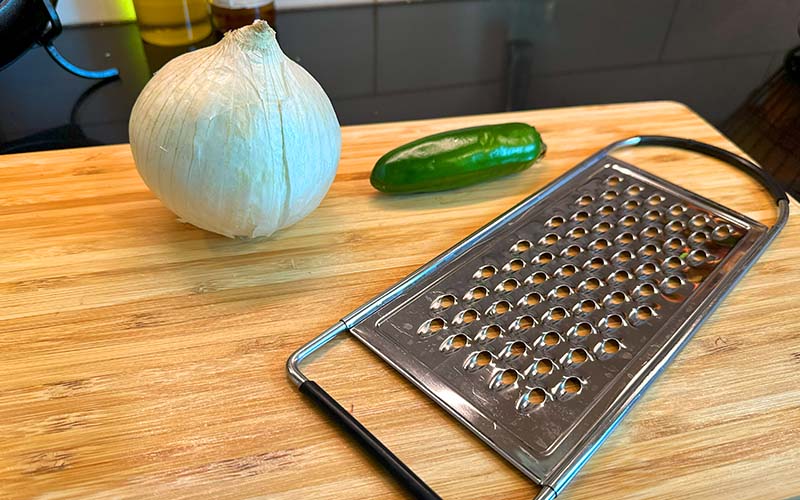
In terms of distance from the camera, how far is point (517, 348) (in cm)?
61

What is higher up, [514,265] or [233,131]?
[233,131]

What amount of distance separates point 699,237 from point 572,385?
0.98 feet

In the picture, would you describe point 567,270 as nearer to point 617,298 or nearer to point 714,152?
point 617,298

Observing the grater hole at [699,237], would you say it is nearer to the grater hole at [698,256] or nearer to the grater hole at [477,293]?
the grater hole at [698,256]

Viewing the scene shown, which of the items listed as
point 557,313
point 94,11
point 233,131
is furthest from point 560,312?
point 94,11

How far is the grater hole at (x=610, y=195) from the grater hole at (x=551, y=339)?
256 mm

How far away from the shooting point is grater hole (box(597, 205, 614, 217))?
2.55ft

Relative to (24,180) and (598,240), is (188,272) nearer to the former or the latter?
(24,180)

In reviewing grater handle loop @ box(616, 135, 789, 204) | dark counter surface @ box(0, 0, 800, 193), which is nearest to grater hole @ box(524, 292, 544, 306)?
grater handle loop @ box(616, 135, 789, 204)

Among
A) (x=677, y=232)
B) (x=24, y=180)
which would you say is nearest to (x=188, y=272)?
(x=24, y=180)

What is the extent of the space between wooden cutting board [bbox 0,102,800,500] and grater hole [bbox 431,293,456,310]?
0.22 feet

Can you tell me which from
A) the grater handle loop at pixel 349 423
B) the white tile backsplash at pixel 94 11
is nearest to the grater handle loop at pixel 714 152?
the grater handle loop at pixel 349 423

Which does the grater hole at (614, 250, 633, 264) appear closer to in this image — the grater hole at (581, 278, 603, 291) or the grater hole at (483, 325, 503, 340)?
the grater hole at (581, 278, 603, 291)

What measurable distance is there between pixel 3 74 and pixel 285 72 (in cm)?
71
